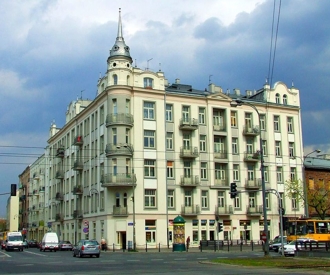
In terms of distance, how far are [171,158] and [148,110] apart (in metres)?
6.32

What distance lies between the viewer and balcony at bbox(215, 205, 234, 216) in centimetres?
6250

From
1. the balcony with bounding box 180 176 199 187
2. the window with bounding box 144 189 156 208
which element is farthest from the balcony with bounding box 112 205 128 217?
the balcony with bounding box 180 176 199 187

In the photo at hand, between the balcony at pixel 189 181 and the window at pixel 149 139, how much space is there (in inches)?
212

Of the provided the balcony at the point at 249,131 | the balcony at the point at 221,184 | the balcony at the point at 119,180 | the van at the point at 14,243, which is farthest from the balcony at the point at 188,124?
the van at the point at 14,243

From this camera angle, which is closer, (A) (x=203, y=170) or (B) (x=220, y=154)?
(A) (x=203, y=170)

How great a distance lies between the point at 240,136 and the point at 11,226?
345 feet

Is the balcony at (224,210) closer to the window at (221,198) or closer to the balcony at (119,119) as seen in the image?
the window at (221,198)

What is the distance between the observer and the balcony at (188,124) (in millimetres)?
62031

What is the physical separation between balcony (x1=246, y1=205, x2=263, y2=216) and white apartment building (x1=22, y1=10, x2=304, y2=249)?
0.41 feet

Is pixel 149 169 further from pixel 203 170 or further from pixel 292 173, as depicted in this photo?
pixel 292 173

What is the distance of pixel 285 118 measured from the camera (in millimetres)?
70125

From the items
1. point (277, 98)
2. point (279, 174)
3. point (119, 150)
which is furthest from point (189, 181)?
point (277, 98)

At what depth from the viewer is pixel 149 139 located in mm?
60500

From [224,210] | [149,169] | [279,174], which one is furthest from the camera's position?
[279,174]
